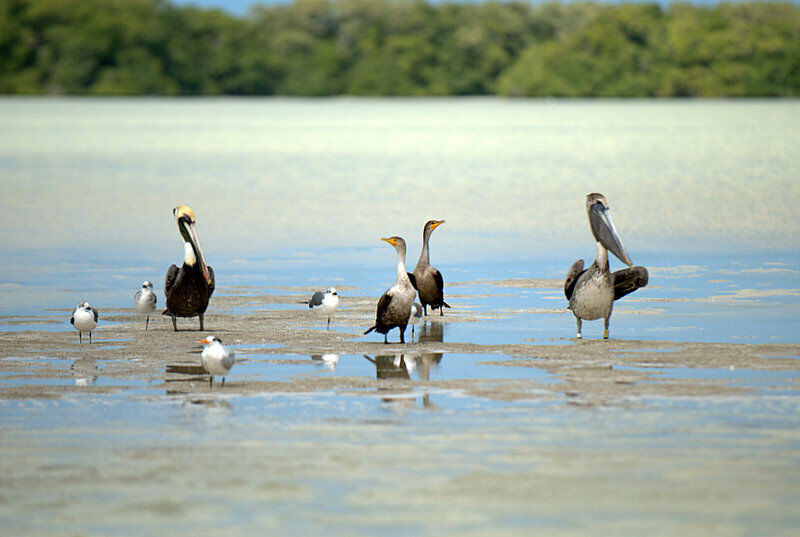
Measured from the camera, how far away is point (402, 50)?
417 feet

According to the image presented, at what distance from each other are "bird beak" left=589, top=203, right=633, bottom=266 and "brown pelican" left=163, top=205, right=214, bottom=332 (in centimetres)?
288

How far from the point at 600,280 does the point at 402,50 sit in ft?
390

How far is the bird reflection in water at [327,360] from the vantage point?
9062mm

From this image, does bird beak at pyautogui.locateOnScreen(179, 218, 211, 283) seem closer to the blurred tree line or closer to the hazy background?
→ the hazy background

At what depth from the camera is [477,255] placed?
16.0 metres

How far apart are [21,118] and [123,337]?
65136 mm

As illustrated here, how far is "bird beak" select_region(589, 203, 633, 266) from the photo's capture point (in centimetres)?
1036

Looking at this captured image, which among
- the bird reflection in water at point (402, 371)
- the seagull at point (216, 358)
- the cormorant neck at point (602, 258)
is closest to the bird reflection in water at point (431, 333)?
the bird reflection in water at point (402, 371)

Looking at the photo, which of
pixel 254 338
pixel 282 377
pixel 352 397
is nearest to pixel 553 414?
pixel 352 397

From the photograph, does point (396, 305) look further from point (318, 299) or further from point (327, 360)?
point (318, 299)

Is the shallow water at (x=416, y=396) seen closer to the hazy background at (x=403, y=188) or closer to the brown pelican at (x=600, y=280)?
the hazy background at (x=403, y=188)

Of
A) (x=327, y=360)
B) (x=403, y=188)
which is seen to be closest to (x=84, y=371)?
(x=327, y=360)

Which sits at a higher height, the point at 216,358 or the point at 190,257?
the point at 190,257

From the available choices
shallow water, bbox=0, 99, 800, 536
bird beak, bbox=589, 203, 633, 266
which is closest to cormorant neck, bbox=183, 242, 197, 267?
shallow water, bbox=0, 99, 800, 536
